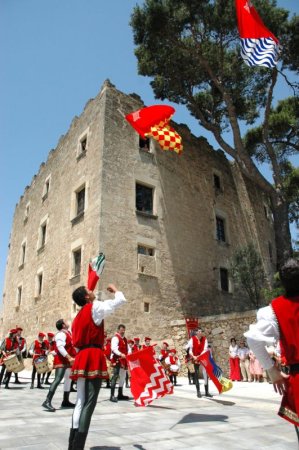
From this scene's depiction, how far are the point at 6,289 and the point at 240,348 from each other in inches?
765

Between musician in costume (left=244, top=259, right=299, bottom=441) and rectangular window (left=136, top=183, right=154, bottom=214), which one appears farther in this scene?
rectangular window (left=136, top=183, right=154, bottom=214)

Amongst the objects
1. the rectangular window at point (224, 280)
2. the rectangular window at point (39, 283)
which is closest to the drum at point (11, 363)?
the rectangular window at point (39, 283)

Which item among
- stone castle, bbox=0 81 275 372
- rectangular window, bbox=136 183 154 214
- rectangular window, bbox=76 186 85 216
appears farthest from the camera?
rectangular window, bbox=76 186 85 216

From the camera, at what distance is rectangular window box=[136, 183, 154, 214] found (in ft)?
58.8

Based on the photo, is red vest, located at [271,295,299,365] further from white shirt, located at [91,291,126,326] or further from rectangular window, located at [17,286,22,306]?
rectangular window, located at [17,286,22,306]

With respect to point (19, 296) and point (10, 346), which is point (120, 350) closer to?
point (10, 346)

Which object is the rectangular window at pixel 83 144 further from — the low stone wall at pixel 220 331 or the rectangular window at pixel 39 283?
the low stone wall at pixel 220 331

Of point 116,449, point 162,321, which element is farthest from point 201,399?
Result: point 162,321

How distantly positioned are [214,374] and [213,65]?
15.5m

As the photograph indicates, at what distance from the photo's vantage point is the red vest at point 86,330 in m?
4.17

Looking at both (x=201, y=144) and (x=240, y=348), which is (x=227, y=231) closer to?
(x=201, y=144)

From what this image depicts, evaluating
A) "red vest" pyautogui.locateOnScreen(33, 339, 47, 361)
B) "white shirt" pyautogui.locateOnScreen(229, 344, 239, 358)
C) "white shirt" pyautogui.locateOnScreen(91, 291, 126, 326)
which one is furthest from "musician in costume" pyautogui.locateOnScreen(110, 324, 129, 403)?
"white shirt" pyautogui.locateOnScreen(229, 344, 239, 358)

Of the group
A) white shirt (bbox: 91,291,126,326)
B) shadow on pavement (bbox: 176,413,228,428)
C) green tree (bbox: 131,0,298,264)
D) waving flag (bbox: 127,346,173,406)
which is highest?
green tree (bbox: 131,0,298,264)

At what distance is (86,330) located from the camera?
4.20 meters
